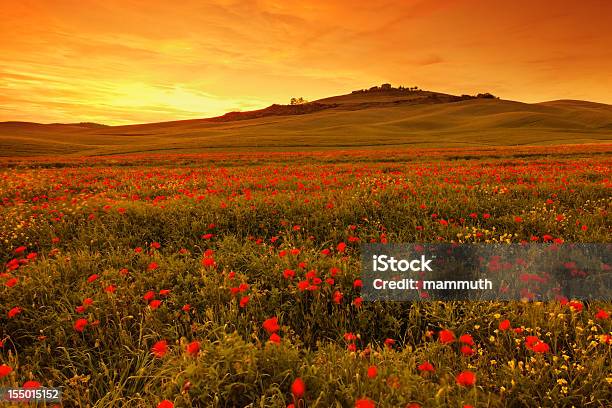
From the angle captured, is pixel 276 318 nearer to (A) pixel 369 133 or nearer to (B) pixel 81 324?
(B) pixel 81 324

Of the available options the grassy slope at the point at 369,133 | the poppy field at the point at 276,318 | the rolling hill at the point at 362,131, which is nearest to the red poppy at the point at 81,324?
the poppy field at the point at 276,318

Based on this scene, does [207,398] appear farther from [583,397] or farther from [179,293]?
[583,397]

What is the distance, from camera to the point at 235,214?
258 inches

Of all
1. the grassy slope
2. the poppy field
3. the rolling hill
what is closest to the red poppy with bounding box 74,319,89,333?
the poppy field

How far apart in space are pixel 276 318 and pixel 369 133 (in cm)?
5949

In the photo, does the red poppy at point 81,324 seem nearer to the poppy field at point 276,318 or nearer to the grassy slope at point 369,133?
the poppy field at point 276,318

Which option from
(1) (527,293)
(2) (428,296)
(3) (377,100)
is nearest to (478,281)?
(1) (527,293)

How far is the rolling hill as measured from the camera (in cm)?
4344

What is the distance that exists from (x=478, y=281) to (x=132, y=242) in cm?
538

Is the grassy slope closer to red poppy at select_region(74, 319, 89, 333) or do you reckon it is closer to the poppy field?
the poppy field

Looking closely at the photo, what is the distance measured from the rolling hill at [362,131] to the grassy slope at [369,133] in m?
0.11

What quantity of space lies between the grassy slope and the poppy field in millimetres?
33889

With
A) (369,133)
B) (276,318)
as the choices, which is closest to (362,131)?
(369,133)

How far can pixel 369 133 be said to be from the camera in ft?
195
